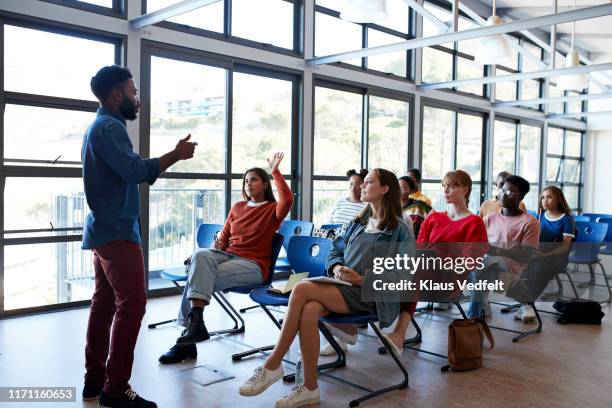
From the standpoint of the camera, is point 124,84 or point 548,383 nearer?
point 124,84

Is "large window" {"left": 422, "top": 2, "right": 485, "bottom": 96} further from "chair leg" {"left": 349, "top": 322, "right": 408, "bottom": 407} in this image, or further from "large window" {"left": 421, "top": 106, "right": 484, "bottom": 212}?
"chair leg" {"left": 349, "top": 322, "right": 408, "bottom": 407}

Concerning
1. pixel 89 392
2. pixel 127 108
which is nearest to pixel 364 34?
pixel 127 108

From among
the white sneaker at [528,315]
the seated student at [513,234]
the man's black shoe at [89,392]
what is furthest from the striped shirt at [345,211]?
the man's black shoe at [89,392]

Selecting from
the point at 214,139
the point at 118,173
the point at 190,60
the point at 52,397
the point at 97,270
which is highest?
the point at 190,60

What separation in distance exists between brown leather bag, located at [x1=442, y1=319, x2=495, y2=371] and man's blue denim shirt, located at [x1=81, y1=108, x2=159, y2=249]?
1938 mm

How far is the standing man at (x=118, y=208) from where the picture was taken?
2.54 metres

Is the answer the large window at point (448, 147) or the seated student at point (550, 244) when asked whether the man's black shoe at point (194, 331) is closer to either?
the seated student at point (550, 244)

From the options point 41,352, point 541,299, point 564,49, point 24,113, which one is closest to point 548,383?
point 541,299

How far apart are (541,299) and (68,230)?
14.6ft

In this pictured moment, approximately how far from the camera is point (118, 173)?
2.52 m

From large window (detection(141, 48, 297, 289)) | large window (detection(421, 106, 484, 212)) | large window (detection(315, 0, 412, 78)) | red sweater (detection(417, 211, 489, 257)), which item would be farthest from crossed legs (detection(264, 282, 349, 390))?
large window (detection(421, 106, 484, 212))

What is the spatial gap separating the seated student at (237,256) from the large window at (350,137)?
295cm

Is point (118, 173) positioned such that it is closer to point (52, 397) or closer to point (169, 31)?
point (52, 397)

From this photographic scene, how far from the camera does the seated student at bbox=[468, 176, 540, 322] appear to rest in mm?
4074
